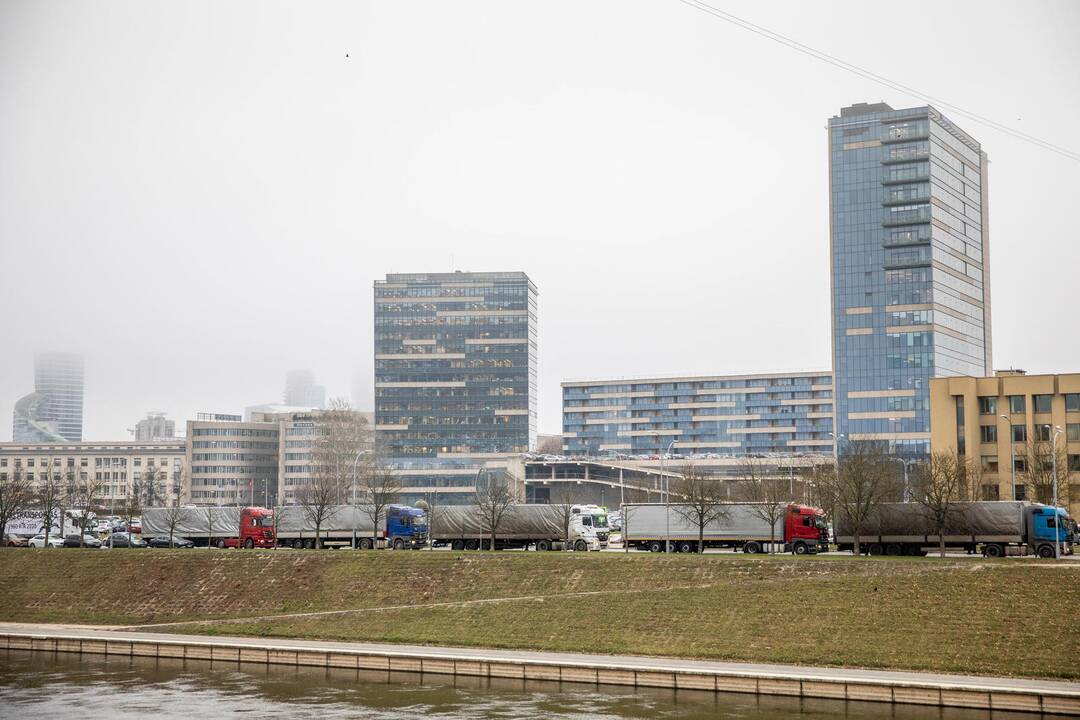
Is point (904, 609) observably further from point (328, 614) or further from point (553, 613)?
point (328, 614)

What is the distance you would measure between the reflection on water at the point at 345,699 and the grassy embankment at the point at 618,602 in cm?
537

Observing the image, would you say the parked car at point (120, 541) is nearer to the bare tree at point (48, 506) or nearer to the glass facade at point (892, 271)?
the bare tree at point (48, 506)

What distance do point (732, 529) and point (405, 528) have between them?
2506cm

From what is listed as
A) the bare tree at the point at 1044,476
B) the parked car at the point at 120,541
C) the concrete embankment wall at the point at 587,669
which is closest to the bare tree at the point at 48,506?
the parked car at the point at 120,541

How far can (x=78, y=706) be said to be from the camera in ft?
135

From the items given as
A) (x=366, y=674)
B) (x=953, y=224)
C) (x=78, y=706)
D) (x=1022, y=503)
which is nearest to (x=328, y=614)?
(x=366, y=674)

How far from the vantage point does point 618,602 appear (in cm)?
5388

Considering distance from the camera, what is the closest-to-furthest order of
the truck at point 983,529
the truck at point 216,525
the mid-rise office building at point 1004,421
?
the truck at point 983,529 < the truck at point 216,525 < the mid-rise office building at point 1004,421

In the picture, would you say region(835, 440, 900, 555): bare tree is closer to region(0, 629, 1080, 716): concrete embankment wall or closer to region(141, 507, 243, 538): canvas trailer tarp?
region(0, 629, 1080, 716): concrete embankment wall

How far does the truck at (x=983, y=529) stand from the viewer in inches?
2554

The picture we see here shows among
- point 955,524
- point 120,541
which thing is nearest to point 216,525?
point 120,541

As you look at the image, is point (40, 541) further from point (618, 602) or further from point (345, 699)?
point (345, 699)

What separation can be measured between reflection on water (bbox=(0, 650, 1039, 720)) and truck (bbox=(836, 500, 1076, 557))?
2819 cm

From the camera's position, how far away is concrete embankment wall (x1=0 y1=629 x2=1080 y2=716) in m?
37.9
